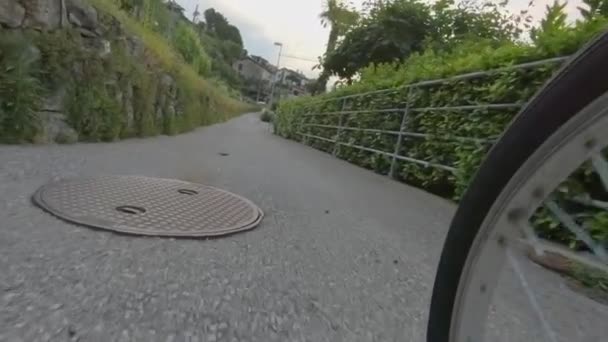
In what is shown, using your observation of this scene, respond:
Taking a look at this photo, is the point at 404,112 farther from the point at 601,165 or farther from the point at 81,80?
the point at 601,165

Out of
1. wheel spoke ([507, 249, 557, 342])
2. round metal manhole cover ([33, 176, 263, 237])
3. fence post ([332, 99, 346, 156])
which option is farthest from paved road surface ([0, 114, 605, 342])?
fence post ([332, 99, 346, 156])

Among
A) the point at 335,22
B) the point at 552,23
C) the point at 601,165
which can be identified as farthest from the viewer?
the point at 335,22

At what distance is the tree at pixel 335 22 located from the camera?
12272mm

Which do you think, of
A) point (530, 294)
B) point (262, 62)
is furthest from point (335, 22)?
point (262, 62)

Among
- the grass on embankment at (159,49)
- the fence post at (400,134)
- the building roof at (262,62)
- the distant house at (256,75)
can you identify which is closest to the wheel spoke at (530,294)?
Answer: the fence post at (400,134)

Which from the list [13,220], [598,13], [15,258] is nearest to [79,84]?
[13,220]

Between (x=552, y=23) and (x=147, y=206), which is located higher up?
(x=552, y=23)

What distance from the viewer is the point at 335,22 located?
1611 centimetres

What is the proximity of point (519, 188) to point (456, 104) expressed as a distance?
3.47 metres

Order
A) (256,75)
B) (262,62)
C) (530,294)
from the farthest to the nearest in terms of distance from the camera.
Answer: (262,62) → (256,75) → (530,294)

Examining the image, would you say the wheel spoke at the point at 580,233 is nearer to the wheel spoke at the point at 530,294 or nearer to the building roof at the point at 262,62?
the wheel spoke at the point at 530,294

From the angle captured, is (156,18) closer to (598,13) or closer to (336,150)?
(336,150)

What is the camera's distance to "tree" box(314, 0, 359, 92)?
12.3 meters

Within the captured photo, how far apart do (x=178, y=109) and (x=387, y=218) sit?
23.2 feet
